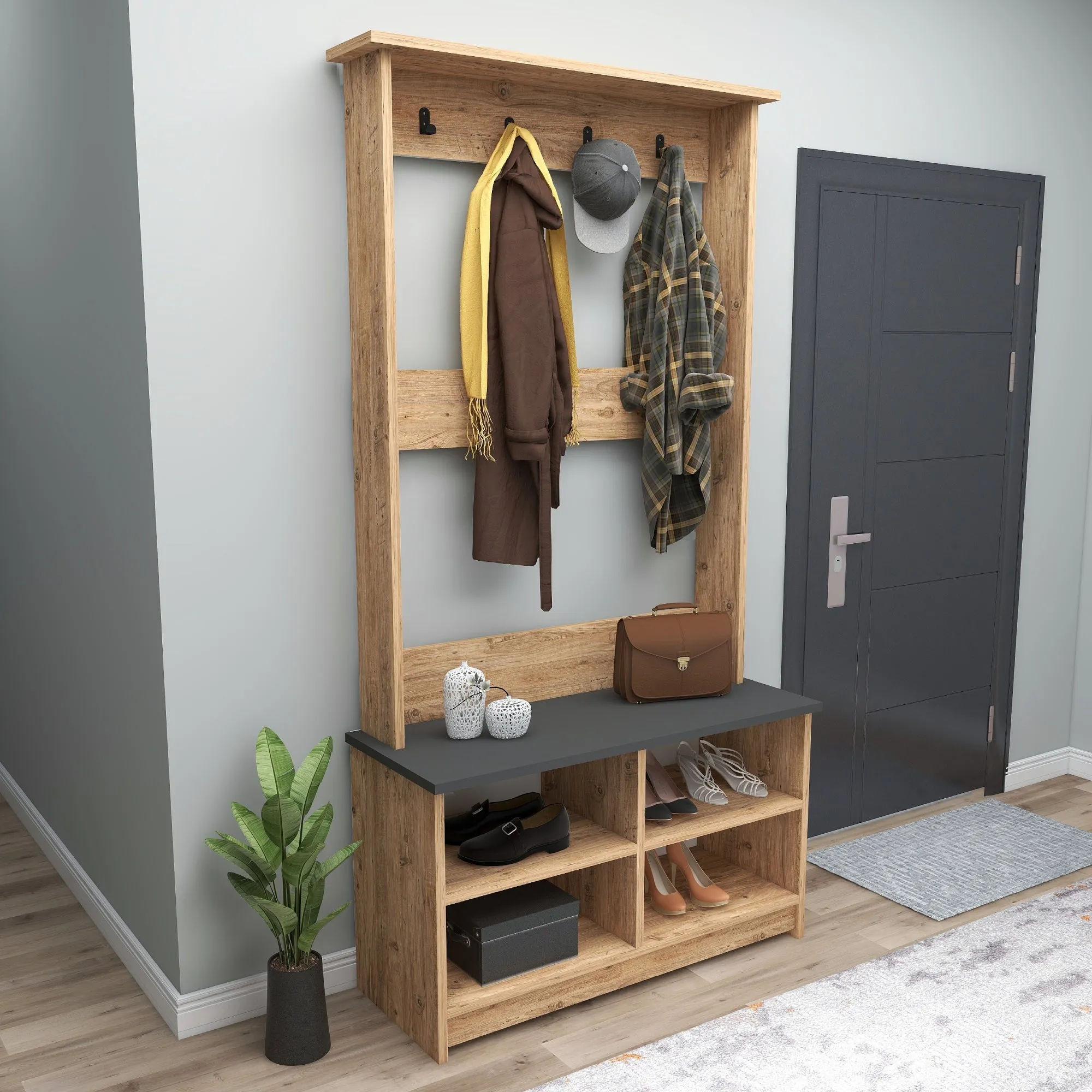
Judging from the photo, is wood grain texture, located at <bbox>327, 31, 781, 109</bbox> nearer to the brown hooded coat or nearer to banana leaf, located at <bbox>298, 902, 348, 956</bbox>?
the brown hooded coat

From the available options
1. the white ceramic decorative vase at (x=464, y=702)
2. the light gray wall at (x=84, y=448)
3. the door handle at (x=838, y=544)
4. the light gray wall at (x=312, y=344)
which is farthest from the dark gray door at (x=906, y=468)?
the light gray wall at (x=84, y=448)

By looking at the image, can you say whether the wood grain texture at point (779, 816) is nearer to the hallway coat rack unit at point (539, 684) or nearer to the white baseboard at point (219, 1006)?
the hallway coat rack unit at point (539, 684)

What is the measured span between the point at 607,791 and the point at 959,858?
1.32 m

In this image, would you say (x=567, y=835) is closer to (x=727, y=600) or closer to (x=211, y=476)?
(x=727, y=600)

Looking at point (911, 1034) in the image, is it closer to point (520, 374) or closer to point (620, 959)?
point (620, 959)

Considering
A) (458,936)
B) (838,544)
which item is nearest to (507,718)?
(458,936)

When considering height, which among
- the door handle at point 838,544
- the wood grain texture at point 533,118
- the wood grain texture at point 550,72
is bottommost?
the door handle at point 838,544

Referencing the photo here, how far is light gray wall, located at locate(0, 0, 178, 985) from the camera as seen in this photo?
2383 millimetres

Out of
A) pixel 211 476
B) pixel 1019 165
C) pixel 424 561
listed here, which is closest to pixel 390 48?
pixel 211 476

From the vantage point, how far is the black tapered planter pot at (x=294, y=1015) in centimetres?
238

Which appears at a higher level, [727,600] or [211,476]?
[211,476]

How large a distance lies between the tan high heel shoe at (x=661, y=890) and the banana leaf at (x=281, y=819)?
2.91 ft

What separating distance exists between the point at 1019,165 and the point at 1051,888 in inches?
86.2

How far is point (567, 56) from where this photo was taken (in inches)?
107
